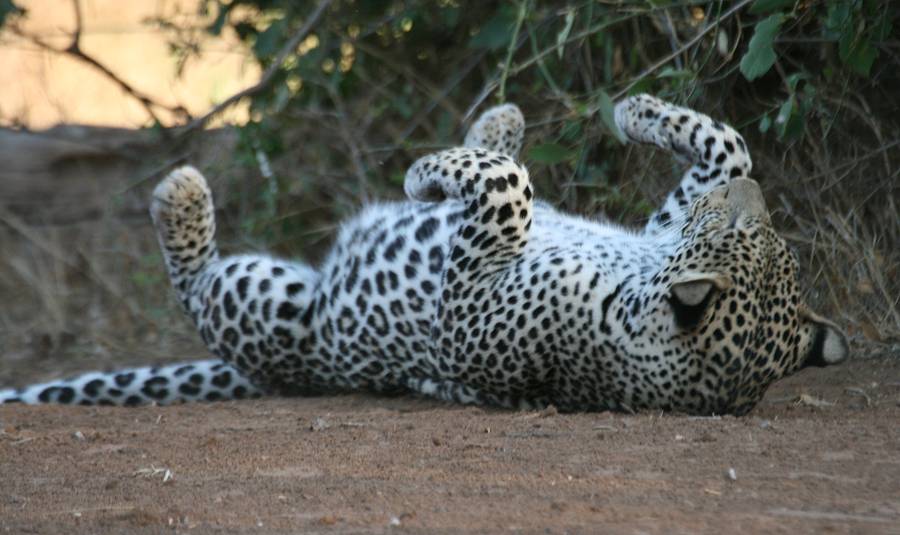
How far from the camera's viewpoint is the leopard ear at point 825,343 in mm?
4691

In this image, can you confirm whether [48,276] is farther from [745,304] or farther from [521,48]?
[745,304]

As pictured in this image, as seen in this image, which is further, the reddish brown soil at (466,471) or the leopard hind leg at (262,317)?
the leopard hind leg at (262,317)

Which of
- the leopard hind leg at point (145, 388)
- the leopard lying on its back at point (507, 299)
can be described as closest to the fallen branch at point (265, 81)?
the leopard lying on its back at point (507, 299)

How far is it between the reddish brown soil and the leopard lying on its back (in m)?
0.22

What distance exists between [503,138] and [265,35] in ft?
5.79

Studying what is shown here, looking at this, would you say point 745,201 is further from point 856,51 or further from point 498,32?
point 498,32

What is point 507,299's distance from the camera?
5.07 meters

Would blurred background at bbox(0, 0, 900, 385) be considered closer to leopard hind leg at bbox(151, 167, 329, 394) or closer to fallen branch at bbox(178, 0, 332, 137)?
fallen branch at bbox(178, 0, 332, 137)

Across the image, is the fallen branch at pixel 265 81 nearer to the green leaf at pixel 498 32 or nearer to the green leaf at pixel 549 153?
the green leaf at pixel 498 32

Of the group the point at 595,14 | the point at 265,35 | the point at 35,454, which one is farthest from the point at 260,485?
the point at 265,35

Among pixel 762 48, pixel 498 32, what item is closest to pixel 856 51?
pixel 762 48

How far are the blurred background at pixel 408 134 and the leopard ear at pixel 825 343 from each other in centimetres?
86

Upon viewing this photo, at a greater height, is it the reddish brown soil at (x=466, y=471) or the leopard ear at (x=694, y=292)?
the leopard ear at (x=694, y=292)

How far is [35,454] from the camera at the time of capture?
4520 millimetres
